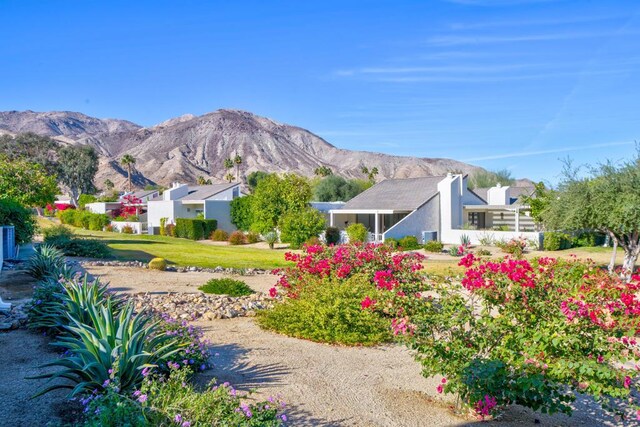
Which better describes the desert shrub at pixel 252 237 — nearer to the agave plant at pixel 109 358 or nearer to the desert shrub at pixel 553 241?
the desert shrub at pixel 553 241

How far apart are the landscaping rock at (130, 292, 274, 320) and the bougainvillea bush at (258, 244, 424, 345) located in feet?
2.36

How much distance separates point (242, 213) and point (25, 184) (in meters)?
17.0

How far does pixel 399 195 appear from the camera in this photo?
39.5 metres

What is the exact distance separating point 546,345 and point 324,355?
3.60 m

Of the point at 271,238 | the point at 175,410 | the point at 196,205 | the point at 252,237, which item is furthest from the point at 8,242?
the point at 196,205

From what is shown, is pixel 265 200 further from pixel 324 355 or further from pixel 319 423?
pixel 319 423

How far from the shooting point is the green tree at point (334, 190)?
6200 cm

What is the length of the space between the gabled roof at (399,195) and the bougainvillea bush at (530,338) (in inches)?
1181

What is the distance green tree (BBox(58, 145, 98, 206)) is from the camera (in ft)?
295

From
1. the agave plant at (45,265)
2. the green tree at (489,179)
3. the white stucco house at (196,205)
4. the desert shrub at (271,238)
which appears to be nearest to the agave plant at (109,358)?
the agave plant at (45,265)

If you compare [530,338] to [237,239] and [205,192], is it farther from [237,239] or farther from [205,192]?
[205,192]

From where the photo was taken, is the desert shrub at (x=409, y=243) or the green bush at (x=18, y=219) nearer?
the green bush at (x=18, y=219)

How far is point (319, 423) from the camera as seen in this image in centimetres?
524

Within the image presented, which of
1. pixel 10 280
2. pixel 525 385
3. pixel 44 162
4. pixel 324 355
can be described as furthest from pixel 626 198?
pixel 44 162
